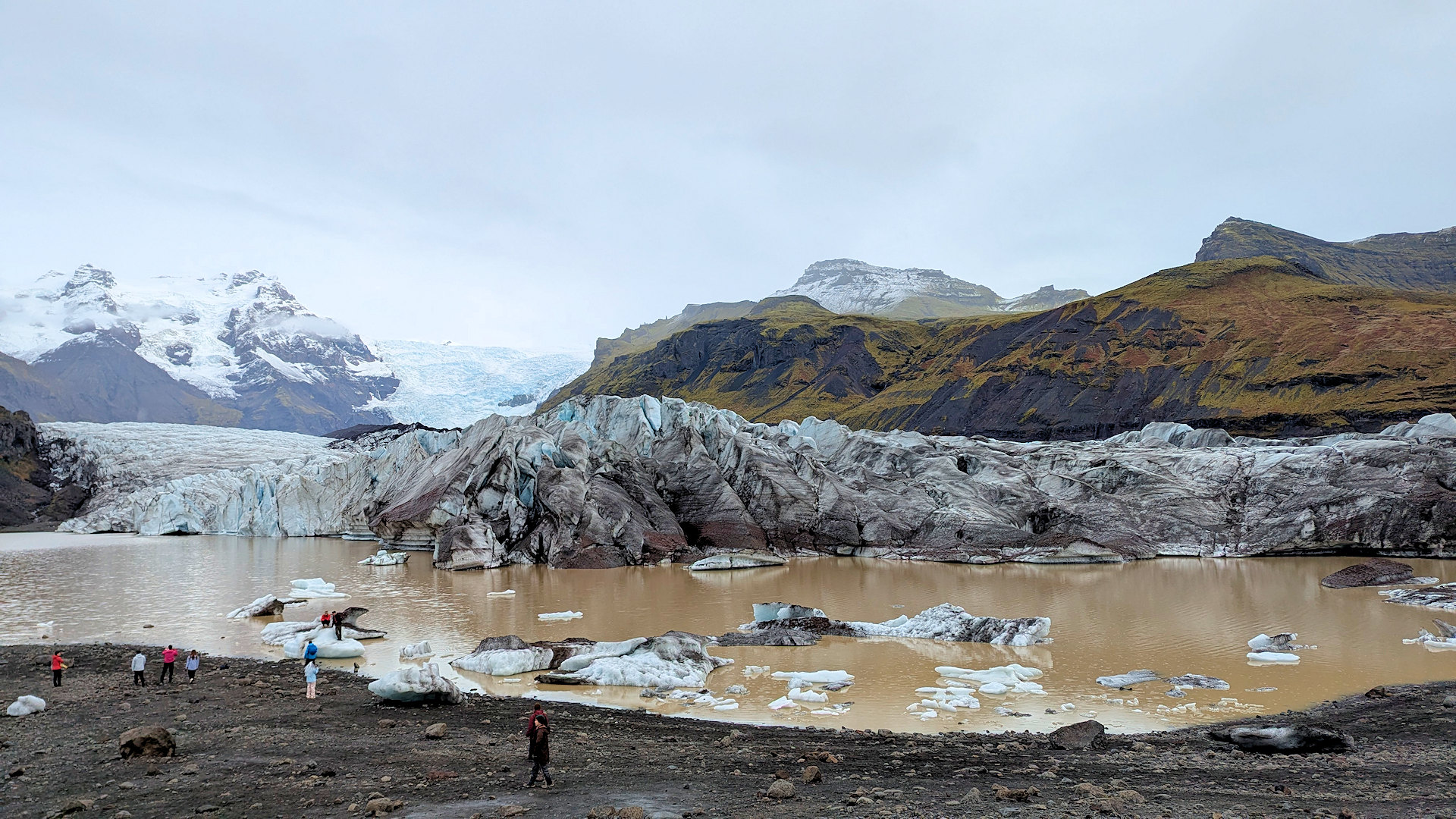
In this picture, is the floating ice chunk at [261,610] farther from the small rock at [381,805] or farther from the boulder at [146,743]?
the small rock at [381,805]

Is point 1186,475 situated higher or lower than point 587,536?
higher

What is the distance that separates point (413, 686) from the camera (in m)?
14.2

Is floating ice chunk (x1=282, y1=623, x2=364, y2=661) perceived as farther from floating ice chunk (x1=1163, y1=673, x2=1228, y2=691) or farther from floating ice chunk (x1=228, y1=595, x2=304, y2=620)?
floating ice chunk (x1=1163, y1=673, x2=1228, y2=691)

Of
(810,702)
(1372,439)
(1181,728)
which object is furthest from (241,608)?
(1372,439)

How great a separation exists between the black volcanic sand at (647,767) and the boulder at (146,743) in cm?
21

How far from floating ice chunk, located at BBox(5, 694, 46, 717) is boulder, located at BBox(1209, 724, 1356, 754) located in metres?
19.1

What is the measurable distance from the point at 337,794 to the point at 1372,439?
169ft

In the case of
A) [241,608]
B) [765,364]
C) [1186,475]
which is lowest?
[241,608]

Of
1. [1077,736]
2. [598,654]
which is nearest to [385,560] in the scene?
[598,654]

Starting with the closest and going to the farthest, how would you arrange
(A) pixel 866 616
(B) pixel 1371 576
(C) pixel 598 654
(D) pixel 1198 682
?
(D) pixel 1198 682 < (C) pixel 598 654 < (A) pixel 866 616 < (B) pixel 1371 576

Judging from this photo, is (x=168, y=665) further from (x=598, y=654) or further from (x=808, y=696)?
(x=808, y=696)

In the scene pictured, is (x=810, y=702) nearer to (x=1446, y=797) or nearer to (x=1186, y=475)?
(x=1446, y=797)

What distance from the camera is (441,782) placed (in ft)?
32.3

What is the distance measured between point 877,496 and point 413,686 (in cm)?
3375
